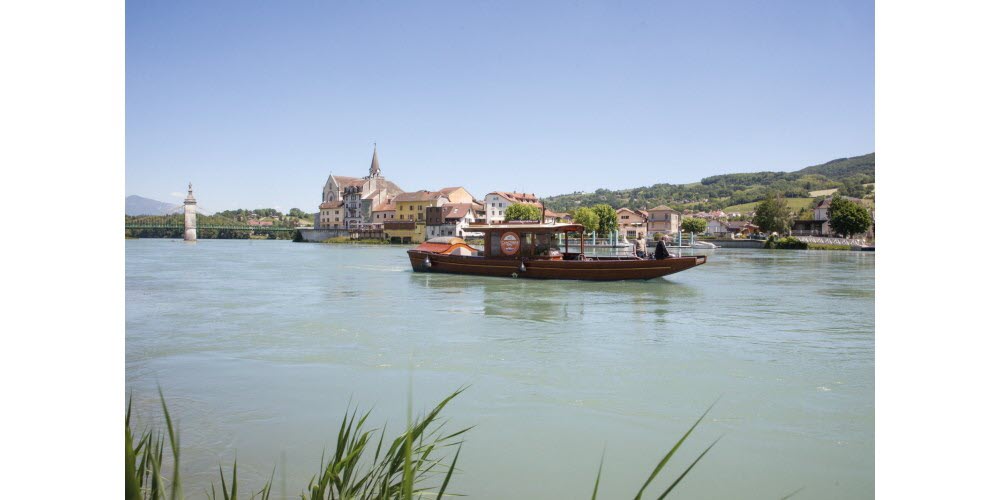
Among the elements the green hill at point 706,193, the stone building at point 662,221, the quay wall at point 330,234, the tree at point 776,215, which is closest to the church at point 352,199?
the quay wall at point 330,234

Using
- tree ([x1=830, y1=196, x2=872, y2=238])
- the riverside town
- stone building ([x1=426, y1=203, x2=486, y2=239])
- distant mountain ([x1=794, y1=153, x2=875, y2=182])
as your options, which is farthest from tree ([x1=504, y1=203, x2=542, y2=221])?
distant mountain ([x1=794, y1=153, x2=875, y2=182])

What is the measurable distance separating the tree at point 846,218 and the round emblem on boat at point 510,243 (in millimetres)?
10447

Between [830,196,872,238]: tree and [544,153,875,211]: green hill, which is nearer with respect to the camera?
[830,196,872,238]: tree

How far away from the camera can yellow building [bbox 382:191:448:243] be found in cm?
5492

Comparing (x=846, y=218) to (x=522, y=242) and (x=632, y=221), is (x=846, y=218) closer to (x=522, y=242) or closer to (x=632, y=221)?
(x=522, y=242)

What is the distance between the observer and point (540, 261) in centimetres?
1462

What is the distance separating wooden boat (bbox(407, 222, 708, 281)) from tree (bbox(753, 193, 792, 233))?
25.2m

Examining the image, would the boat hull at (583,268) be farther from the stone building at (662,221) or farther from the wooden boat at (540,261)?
the stone building at (662,221)

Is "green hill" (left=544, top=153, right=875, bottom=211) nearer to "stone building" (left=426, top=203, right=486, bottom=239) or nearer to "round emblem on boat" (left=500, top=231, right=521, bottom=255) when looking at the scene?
"round emblem on boat" (left=500, top=231, right=521, bottom=255)

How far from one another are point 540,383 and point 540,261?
9.86m

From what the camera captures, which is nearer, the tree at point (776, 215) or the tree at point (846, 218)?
the tree at point (846, 218)

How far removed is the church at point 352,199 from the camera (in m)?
62.8
